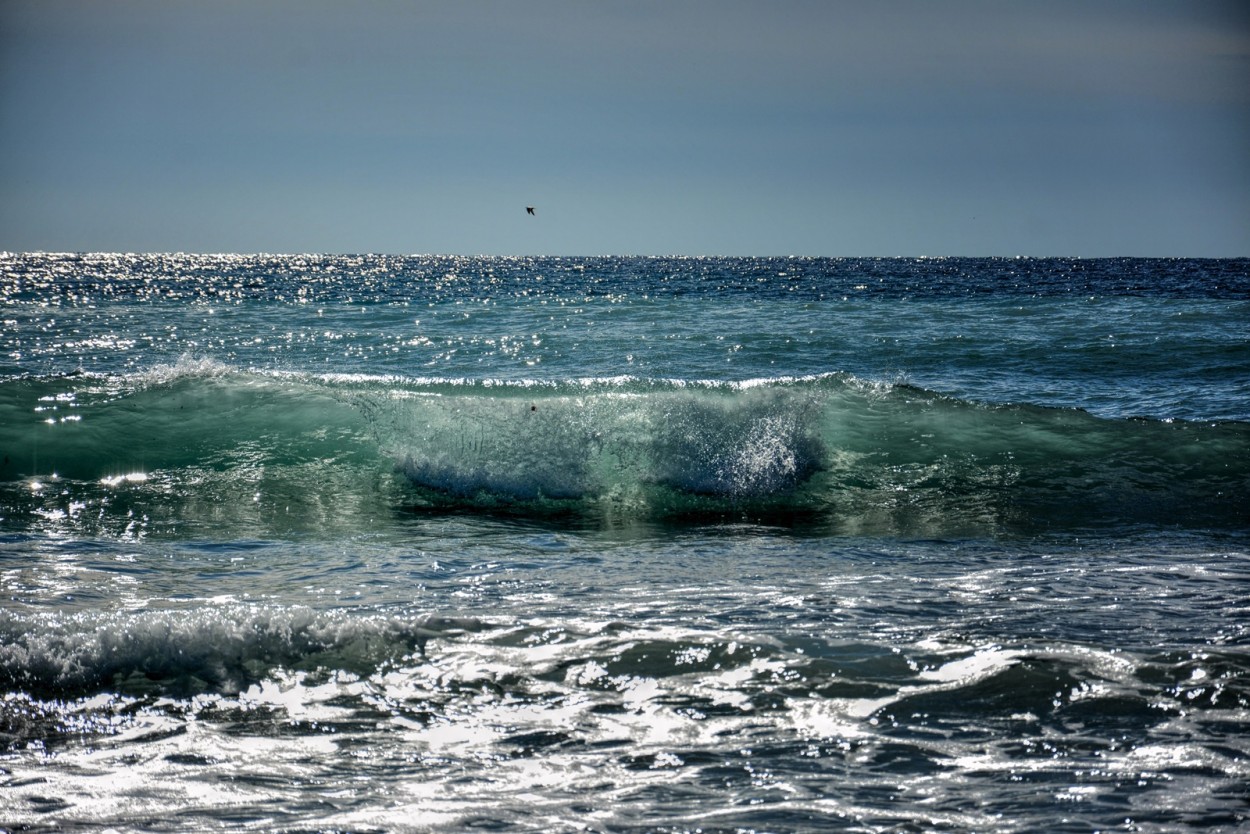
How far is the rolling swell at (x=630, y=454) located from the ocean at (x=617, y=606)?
5cm

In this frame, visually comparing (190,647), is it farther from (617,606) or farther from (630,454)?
(630,454)

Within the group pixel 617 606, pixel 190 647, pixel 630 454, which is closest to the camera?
pixel 190 647

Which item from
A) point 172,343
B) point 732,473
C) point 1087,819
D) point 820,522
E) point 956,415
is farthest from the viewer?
point 172,343

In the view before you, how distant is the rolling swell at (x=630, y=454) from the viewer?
27.3 feet

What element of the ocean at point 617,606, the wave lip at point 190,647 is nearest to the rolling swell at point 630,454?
the ocean at point 617,606

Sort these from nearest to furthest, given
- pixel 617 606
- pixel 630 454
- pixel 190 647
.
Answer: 1. pixel 190 647
2. pixel 617 606
3. pixel 630 454

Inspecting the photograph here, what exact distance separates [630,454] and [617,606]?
4.56m

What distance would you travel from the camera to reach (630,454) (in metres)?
9.41

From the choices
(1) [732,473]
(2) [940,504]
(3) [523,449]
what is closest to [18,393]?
(3) [523,449]

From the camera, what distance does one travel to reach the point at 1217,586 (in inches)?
211

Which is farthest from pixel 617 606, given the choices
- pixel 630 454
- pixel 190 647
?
pixel 630 454

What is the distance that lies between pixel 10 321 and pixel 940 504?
23000 mm

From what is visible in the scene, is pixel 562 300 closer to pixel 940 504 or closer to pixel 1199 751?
pixel 940 504

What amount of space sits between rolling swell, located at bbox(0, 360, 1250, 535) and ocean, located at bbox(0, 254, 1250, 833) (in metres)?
0.05
